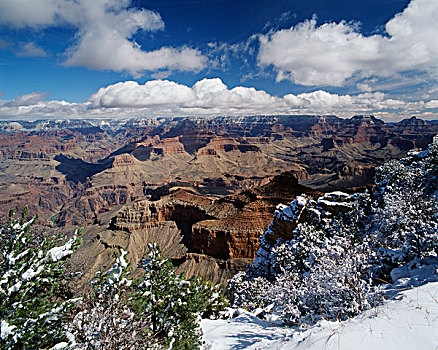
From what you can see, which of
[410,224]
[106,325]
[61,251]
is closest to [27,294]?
[61,251]

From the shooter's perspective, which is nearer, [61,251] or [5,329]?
[5,329]

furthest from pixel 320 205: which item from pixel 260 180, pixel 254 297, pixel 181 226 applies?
pixel 260 180

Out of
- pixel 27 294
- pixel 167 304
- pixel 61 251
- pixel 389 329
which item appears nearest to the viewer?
pixel 389 329

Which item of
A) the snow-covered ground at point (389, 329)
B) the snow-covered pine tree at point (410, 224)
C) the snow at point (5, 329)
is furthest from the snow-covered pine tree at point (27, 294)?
the snow-covered pine tree at point (410, 224)

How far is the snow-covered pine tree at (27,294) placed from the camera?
714 cm

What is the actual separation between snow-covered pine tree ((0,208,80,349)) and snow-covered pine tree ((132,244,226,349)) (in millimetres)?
3464

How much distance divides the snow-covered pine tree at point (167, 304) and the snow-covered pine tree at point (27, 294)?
346 centimetres

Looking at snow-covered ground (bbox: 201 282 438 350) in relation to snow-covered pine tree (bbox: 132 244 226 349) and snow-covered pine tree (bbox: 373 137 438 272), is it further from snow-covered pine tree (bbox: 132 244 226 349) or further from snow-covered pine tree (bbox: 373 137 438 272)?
snow-covered pine tree (bbox: 373 137 438 272)

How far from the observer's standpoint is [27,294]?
7.81 m

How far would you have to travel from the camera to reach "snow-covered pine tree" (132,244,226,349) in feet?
37.6

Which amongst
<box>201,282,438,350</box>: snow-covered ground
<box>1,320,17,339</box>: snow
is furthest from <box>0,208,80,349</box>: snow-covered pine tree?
<box>201,282,438,350</box>: snow-covered ground

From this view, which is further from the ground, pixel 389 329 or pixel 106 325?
pixel 389 329

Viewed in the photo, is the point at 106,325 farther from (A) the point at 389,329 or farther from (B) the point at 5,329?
(A) the point at 389,329

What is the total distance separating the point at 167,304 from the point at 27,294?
6.72m
